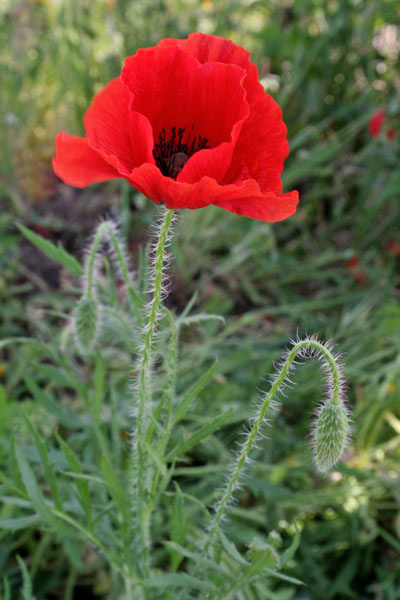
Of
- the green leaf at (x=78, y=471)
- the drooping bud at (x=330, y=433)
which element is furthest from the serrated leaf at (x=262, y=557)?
the green leaf at (x=78, y=471)

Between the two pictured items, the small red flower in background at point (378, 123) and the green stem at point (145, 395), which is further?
the small red flower in background at point (378, 123)

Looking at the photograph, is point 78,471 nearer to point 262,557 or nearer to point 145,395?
point 145,395

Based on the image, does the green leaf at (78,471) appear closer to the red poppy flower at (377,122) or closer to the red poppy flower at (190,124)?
the red poppy flower at (190,124)

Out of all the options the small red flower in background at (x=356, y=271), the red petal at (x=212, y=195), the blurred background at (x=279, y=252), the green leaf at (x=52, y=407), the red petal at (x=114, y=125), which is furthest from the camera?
the small red flower in background at (x=356, y=271)

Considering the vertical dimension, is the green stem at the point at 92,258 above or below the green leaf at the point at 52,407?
above

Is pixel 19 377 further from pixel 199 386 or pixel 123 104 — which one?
pixel 123 104

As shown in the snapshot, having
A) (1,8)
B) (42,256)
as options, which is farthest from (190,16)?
(42,256)
